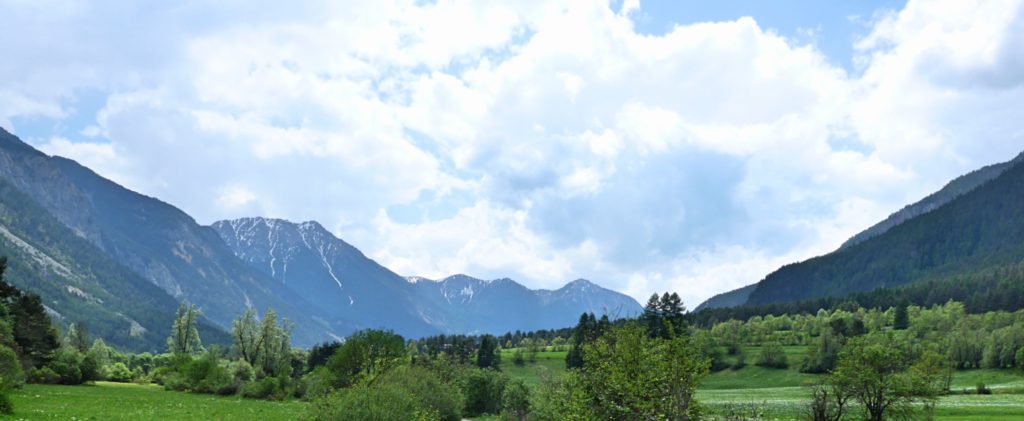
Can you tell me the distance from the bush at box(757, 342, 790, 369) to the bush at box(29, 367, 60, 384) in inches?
5264

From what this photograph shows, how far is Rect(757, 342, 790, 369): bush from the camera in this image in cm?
14800

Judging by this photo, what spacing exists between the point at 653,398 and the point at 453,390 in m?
43.7

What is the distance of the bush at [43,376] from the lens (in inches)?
2899

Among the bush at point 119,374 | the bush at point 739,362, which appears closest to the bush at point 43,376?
the bush at point 119,374

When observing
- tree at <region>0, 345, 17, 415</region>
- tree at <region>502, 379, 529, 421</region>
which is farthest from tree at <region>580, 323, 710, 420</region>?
tree at <region>0, 345, 17, 415</region>

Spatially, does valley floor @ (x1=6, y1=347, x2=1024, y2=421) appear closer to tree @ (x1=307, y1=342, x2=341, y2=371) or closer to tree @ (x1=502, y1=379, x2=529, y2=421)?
tree @ (x1=502, y1=379, x2=529, y2=421)

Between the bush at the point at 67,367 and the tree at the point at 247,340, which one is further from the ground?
the tree at the point at 247,340

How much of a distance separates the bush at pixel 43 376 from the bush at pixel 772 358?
13370 centimetres

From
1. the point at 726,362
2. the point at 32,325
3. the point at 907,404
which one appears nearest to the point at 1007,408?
the point at 907,404

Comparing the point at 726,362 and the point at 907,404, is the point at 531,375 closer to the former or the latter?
the point at 726,362

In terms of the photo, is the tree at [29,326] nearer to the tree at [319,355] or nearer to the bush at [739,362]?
the tree at [319,355]

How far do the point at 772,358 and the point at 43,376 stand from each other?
137 metres

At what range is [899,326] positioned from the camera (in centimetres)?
18912

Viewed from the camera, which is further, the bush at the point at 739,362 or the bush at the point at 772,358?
the bush at the point at 739,362
